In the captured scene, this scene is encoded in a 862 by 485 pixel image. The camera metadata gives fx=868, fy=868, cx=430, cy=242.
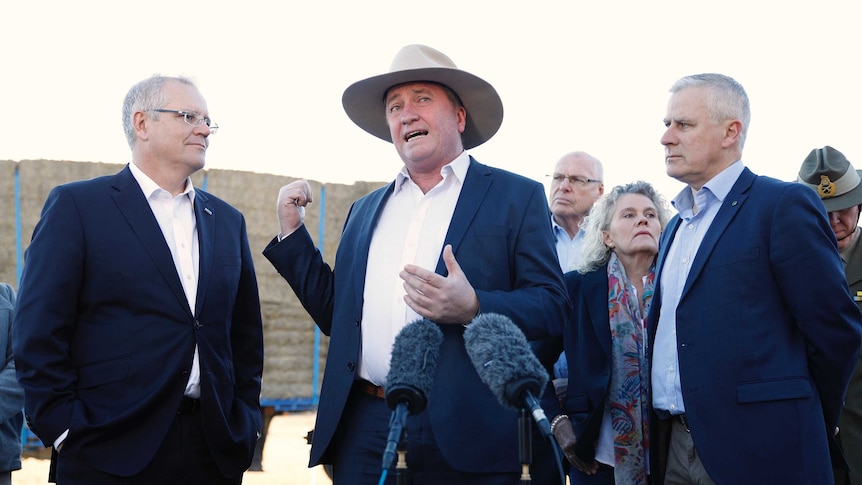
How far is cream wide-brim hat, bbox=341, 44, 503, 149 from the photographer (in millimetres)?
3896

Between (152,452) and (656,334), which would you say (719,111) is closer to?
(656,334)

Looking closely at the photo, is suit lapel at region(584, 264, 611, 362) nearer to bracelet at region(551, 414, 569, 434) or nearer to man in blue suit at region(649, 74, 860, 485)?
bracelet at region(551, 414, 569, 434)

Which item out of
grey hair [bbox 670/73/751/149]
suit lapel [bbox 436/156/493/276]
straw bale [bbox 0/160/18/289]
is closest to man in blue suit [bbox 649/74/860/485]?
grey hair [bbox 670/73/751/149]

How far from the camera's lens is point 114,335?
3588mm

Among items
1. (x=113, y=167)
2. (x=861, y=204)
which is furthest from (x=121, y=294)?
(x=113, y=167)

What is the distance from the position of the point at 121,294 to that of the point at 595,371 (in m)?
2.31

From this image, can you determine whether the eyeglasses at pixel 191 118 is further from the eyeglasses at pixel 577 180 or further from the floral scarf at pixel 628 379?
the eyeglasses at pixel 577 180

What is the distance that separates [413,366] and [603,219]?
2581mm

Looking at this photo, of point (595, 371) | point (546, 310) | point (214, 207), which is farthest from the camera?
point (595, 371)

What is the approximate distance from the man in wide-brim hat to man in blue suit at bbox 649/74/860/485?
117 centimetres

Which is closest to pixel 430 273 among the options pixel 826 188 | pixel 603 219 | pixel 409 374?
pixel 409 374

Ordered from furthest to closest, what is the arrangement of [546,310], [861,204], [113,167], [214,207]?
[113,167]
[861,204]
[214,207]
[546,310]

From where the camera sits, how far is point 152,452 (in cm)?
349

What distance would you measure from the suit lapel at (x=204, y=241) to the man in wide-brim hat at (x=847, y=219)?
3.27 meters
